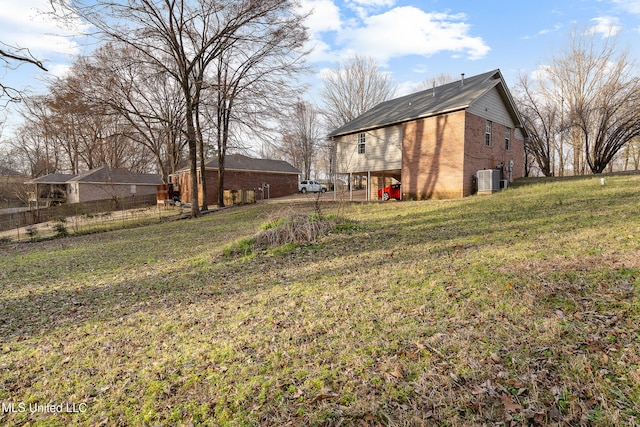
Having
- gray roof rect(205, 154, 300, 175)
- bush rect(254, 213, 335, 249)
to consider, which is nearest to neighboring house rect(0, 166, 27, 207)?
gray roof rect(205, 154, 300, 175)

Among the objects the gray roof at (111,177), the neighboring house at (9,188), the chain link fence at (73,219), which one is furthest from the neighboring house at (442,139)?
the neighboring house at (9,188)

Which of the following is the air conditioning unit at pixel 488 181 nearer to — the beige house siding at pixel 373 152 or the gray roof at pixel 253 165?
the beige house siding at pixel 373 152

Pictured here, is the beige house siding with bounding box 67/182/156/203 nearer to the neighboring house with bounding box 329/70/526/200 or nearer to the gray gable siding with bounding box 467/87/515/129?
the neighboring house with bounding box 329/70/526/200

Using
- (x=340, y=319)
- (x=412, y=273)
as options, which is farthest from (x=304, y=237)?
(x=340, y=319)

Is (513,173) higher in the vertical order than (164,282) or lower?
higher

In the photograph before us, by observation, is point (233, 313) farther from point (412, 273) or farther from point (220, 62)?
point (220, 62)

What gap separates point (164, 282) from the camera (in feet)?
21.9

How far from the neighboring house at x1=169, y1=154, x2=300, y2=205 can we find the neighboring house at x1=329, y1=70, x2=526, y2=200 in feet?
42.3

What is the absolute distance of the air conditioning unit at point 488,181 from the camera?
15.4m

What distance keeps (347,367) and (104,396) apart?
2.32 metres

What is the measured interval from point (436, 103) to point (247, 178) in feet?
64.5

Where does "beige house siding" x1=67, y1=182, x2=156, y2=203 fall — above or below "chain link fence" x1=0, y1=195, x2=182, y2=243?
above

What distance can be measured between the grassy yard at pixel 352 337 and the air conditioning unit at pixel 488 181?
8177 millimetres

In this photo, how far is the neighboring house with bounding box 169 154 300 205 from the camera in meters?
29.4
